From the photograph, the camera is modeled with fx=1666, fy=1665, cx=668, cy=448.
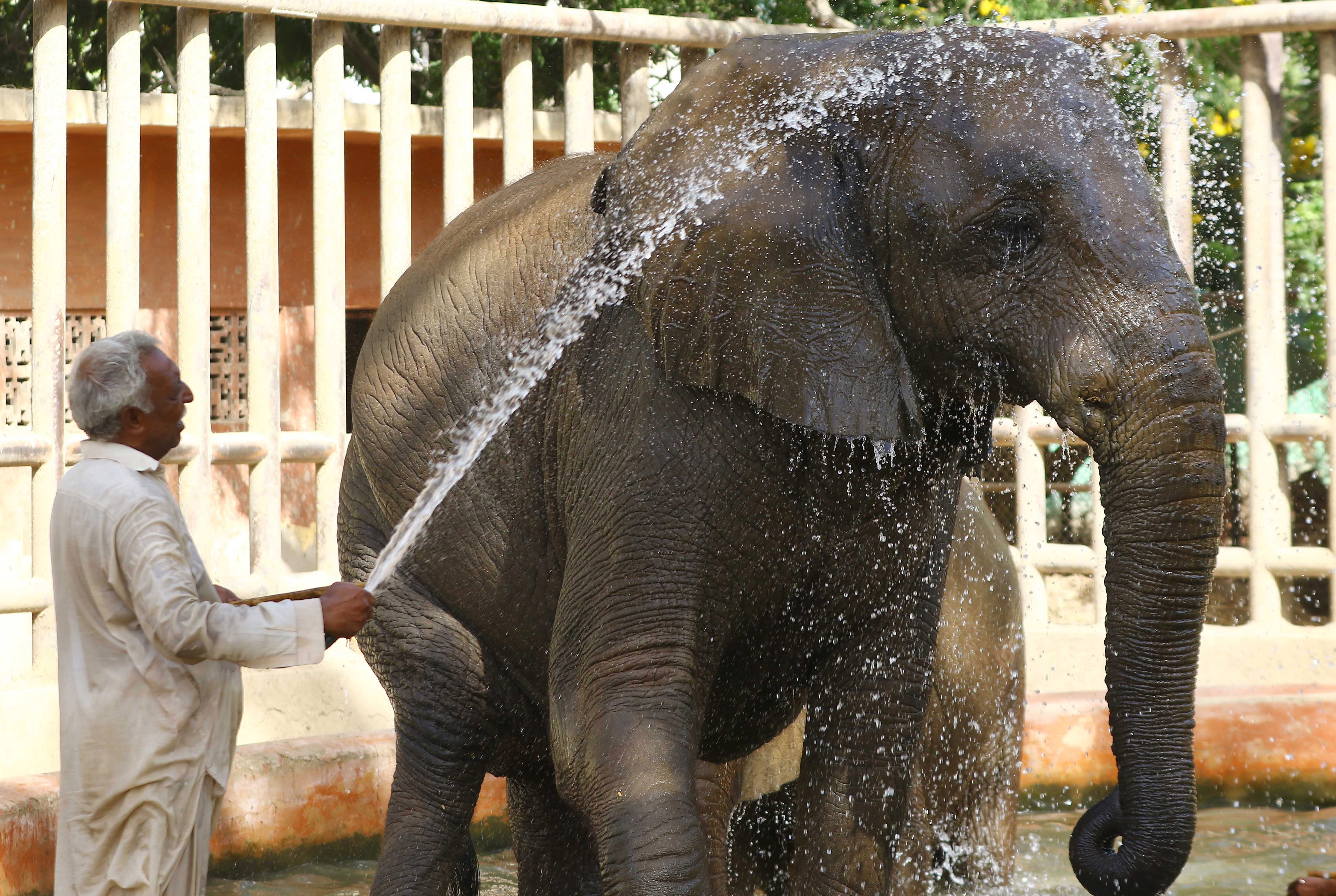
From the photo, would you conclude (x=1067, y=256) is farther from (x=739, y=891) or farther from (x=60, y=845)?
(x=739, y=891)

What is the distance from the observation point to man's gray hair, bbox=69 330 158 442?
9.27 ft

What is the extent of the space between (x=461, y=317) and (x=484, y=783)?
1.97 m

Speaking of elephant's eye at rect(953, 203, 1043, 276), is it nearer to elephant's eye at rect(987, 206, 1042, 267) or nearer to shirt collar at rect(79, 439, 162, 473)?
elephant's eye at rect(987, 206, 1042, 267)

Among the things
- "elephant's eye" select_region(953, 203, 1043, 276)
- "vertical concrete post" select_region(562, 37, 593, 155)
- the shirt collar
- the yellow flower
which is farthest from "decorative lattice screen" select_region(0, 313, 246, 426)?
the yellow flower

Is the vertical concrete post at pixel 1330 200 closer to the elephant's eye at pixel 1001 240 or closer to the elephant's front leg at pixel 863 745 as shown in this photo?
the elephant's front leg at pixel 863 745

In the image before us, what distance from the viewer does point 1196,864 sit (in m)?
4.84

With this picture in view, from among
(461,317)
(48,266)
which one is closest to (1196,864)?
(461,317)

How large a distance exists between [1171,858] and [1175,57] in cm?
493

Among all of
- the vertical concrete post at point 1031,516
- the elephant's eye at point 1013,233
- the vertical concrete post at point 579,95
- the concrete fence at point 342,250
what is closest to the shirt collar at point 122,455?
the elephant's eye at point 1013,233

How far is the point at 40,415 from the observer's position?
5434 millimetres

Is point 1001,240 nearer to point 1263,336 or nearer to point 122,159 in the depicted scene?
point 122,159

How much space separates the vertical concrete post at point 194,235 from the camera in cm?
580

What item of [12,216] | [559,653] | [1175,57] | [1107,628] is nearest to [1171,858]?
[1107,628]

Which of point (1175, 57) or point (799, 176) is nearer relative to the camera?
point (799, 176)
